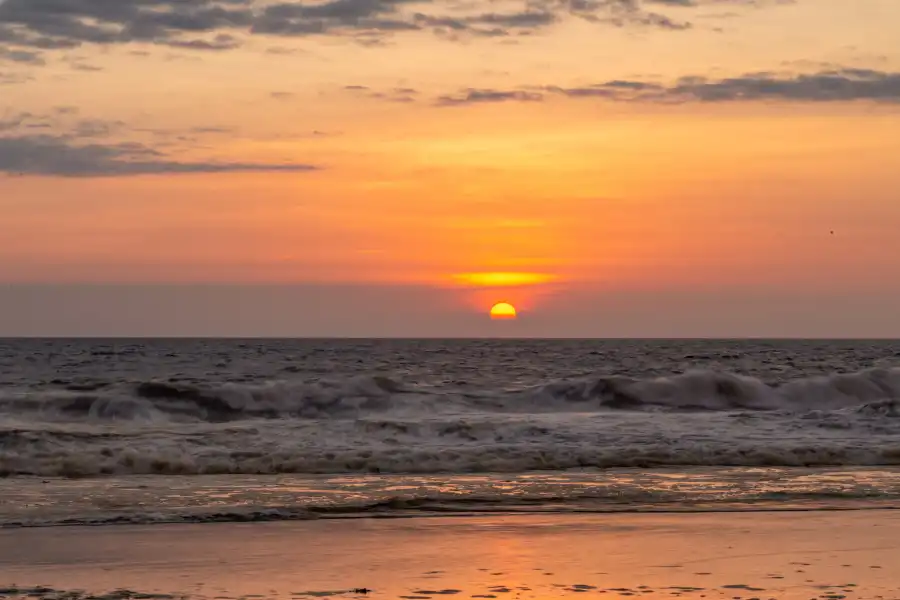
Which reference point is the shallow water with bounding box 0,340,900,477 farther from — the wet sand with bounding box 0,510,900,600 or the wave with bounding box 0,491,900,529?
the wet sand with bounding box 0,510,900,600

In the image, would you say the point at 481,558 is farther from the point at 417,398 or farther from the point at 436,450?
the point at 417,398

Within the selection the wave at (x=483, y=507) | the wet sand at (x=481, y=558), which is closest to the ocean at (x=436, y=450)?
the wave at (x=483, y=507)

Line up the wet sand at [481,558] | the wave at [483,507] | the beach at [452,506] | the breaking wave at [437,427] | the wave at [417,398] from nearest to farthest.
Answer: the wet sand at [481,558], the beach at [452,506], the wave at [483,507], the breaking wave at [437,427], the wave at [417,398]

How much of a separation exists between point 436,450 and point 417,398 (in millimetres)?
13506

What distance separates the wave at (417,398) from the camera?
32344 millimetres

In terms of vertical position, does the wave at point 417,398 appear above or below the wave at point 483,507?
above

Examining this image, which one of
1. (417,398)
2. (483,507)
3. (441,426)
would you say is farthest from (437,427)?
(483,507)

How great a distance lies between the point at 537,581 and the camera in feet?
30.2

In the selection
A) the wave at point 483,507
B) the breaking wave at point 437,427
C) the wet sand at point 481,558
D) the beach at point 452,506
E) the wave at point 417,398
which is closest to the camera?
the wet sand at point 481,558

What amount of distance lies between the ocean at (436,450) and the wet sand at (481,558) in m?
0.98

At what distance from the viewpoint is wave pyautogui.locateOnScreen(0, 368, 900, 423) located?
106ft

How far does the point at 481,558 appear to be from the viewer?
33.7 feet

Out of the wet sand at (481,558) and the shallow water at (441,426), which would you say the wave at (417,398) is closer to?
the shallow water at (441,426)

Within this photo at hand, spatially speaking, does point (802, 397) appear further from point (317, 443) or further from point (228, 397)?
point (317, 443)
